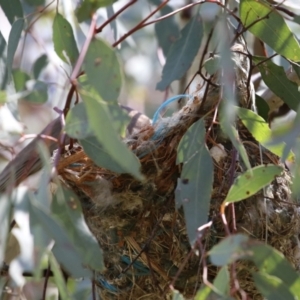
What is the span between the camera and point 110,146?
90 cm

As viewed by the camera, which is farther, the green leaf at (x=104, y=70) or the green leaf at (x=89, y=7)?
the green leaf at (x=89, y=7)

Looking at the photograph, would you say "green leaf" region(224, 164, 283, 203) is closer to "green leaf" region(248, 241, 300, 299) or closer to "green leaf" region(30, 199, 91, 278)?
"green leaf" region(248, 241, 300, 299)

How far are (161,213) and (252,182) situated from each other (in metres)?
0.33

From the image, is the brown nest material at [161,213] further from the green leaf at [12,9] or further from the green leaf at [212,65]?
the green leaf at [12,9]

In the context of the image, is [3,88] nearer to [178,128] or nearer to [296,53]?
[178,128]

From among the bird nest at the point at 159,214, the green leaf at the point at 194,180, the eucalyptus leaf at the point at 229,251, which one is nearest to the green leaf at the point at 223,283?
the eucalyptus leaf at the point at 229,251

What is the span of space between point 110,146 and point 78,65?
0.62 feet

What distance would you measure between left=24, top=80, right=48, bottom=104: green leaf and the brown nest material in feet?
0.60

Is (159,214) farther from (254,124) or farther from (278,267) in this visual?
(278,267)

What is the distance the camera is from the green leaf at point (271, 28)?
139 centimetres

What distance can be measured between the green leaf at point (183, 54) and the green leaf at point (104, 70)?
0.56 meters

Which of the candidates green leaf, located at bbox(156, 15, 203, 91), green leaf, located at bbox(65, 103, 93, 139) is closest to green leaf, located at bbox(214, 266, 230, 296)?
green leaf, located at bbox(65, 103, 93, 139)

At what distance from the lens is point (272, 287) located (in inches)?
40.1

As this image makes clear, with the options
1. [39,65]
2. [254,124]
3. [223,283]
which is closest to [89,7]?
[254,124]
